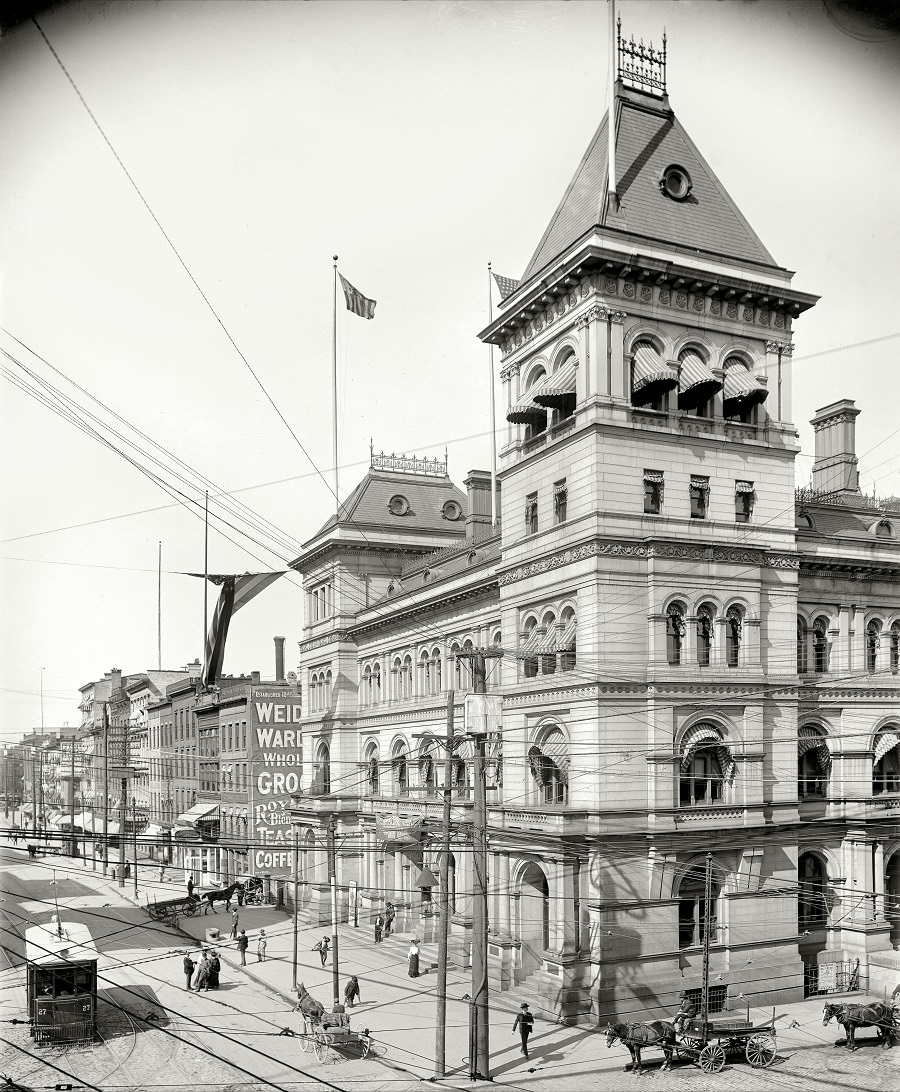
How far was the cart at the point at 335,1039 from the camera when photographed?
87.9ft

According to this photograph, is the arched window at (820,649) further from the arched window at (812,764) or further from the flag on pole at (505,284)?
the flag on pole at (505,284)

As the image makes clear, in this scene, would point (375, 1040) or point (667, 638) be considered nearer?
point (375, 1040)

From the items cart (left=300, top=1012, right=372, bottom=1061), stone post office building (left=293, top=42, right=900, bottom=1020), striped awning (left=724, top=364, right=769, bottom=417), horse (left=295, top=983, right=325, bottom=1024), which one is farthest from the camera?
striped awning (left=724, top=364, right=769, bottom=417)

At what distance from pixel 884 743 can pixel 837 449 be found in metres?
14.8

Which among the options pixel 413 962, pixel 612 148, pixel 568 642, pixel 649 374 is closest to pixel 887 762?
pixel 568 642

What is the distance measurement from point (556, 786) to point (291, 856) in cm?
2707

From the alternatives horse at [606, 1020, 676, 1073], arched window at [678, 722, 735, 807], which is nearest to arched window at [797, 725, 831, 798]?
arched window at [678, 722, 735, 807]

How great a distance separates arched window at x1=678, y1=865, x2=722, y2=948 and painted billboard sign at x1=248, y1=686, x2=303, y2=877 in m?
27.2

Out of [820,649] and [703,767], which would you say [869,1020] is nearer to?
[703,767]

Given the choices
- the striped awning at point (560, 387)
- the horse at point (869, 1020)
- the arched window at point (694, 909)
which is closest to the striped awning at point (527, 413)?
the striped awning at point (560, 387)

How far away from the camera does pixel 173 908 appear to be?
53.3 metres

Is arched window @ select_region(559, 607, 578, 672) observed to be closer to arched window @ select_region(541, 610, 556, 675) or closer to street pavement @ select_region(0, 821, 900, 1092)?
arched window @ select_region(541, 610, 556, 675)

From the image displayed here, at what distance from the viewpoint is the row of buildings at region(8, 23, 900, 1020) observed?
105 ft

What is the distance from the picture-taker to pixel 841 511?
133 feet
